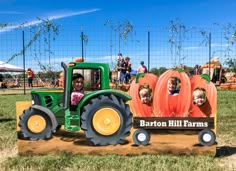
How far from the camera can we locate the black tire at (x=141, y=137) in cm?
509

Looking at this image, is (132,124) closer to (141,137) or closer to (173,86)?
(141,137)

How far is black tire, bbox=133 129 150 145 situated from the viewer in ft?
16.7

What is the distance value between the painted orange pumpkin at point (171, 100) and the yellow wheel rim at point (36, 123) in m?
1.47

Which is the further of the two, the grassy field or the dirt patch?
the dirt patch

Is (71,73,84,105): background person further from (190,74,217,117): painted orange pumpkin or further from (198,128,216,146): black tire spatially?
(198,128,216,146): black tire

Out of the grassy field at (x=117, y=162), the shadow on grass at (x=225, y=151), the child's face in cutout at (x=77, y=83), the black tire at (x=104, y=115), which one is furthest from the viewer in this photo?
the shadow on grass at (x=225, y=151)

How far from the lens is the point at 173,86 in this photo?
525cm

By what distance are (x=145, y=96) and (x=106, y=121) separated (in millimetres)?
605

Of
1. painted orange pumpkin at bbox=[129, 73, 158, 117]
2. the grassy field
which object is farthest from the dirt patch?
painted orange pumpkin at bbox=[129, 73, 158, 117]

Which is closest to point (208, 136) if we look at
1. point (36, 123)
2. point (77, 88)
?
point (77, 88)

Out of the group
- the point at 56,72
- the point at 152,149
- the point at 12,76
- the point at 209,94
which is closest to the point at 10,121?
the point at 56,72

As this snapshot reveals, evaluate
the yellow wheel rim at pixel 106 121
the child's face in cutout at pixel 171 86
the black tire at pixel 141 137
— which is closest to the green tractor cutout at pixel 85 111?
the yellow wheel rim at pixel 106 121

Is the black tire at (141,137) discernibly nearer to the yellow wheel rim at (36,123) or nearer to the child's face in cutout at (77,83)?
the child's face in cutout at (77,83)

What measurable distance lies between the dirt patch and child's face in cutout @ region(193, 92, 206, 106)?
0.40m
